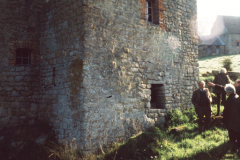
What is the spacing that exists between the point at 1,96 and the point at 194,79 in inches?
288

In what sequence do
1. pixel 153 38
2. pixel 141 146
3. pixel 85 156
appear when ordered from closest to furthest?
pixel 85 156 < pixel 141 146 < pixel 153 38

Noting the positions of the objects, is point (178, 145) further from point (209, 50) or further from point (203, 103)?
point (209, 50)

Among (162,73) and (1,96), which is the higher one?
(162,73)

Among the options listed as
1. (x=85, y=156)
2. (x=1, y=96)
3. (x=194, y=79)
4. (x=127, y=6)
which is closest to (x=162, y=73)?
(x=194, y=79)

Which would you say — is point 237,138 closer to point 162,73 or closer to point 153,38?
point 162,73

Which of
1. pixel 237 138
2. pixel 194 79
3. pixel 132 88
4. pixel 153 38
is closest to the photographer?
pixel 237 138

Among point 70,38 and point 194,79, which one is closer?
point 70,38

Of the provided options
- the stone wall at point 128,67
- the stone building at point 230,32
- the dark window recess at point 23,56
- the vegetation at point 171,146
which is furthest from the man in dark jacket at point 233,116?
the stone building at point 230,32

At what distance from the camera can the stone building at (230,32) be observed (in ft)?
112

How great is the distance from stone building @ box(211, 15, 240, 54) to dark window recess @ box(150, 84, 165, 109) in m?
31.8

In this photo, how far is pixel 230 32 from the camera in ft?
113

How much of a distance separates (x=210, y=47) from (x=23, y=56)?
32.8 metres

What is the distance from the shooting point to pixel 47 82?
6.63m

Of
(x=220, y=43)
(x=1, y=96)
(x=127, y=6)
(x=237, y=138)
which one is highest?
(x=220, y=43)
